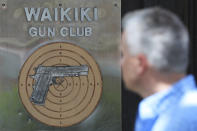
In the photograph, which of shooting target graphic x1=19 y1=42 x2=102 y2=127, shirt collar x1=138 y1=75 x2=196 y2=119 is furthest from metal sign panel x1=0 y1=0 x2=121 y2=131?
shirt collar x1=138 y1=75 x2=196 y2=119

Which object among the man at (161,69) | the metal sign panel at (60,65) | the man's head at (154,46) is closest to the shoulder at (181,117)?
the man at (161,69)

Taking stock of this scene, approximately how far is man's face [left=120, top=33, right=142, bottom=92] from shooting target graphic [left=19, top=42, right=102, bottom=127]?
176 centimetres

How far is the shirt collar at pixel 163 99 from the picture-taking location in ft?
4.50

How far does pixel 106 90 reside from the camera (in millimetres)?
3283

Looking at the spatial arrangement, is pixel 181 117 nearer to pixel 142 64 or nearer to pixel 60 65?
pixel 142 64

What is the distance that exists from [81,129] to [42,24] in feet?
2.99

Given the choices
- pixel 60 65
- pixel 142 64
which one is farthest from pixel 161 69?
pixel 60 65

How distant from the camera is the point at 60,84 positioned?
129 inches

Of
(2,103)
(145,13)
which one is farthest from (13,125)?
(145,13)

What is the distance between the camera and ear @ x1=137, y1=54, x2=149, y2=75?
140 centimetres

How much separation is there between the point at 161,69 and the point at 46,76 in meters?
1.98

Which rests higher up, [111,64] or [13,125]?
[111,64]

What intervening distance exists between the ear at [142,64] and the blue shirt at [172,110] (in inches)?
3.8

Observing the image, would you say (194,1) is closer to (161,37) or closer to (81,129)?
(81,129)
